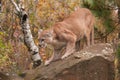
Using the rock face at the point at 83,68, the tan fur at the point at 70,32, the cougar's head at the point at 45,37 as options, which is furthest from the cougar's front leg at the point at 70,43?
the rock face at the point at 83,68

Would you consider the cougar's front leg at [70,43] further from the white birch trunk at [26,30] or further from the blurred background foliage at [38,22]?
the white birch trunk at [26,30]

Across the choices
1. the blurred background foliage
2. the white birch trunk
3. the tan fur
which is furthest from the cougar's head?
the blurred background foliage

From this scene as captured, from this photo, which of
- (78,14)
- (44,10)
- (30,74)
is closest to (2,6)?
(44,10)

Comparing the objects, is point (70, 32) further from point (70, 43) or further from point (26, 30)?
point (26, 30)

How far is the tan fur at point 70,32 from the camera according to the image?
36.9 feet

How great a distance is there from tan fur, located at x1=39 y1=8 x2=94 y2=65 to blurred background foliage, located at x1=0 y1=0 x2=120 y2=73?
27cm

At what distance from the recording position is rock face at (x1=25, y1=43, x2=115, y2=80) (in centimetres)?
1016

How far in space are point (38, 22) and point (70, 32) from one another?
5.28 m

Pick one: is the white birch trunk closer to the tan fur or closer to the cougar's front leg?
the tan fur

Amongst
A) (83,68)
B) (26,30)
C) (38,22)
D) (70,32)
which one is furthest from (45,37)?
(38,22)

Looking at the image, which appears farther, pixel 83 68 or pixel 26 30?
pixel 26 30

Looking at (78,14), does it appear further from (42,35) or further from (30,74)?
(30,74)

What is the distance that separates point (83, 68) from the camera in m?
10.2

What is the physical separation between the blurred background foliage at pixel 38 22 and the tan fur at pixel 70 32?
0.27 metres
